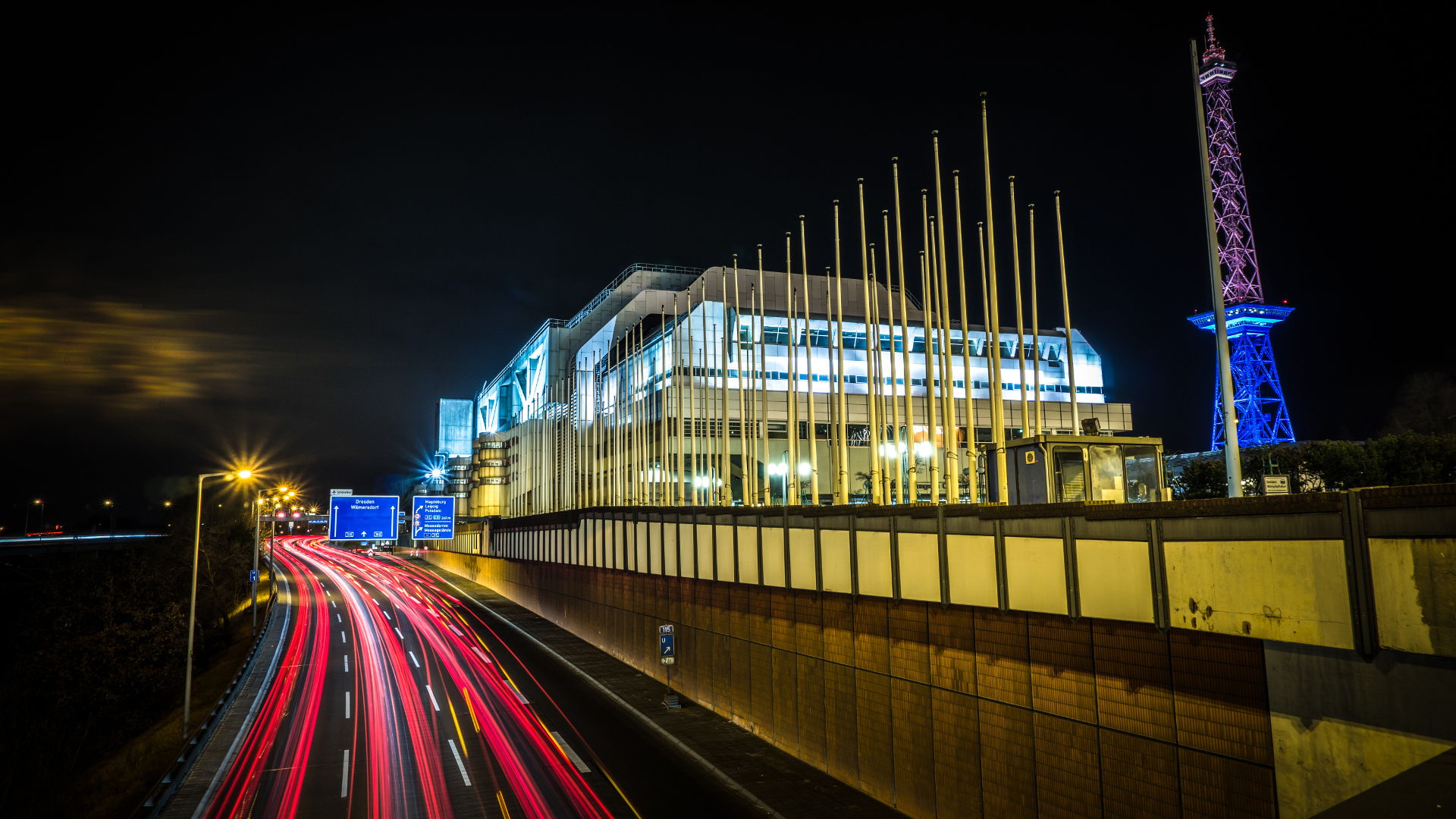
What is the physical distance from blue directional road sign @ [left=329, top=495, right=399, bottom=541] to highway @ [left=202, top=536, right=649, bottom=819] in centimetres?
1388

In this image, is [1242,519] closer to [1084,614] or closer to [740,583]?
[1084,614]

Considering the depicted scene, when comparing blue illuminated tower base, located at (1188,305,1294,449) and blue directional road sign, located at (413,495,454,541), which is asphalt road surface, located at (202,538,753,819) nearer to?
blue directional road sign, located at (413,495,454,541)

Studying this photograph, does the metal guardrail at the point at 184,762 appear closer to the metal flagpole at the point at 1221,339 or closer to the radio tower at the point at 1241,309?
the metal flagpole at the point at 1221,339

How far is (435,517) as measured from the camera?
224 ft

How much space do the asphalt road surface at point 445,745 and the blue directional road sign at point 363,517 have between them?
16.0m

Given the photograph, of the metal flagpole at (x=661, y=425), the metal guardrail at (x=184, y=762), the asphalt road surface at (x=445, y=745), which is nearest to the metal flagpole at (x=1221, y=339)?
the asphalt road surface at (x=445, y=745)

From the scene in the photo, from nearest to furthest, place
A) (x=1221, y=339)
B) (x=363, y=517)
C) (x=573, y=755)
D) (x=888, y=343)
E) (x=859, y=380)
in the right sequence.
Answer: (x=1221, y=339), (x=573, y=755), (x=363, y=517), (x=859, y=380), (x=888, y=343)

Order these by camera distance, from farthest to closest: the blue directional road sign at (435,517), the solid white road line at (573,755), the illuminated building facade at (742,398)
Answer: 1. the blue directional road sign at (435,517)
2. the illuminated building facade at (742,398)
3. the solid white road line at (573,755)

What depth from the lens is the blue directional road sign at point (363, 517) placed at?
60469 millimetres

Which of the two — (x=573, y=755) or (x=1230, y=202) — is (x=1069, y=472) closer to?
(x=573, y=755)

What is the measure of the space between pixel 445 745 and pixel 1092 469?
1990 centimetres

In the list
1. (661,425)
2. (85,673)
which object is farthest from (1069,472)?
(85,673)

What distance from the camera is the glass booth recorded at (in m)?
15.4

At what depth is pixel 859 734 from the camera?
64.9ft
